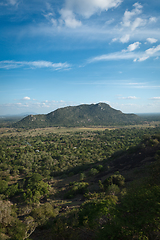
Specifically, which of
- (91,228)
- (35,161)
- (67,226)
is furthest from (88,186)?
(35,161)

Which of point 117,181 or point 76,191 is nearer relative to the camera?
point 117,181

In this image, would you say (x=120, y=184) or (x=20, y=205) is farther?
(x=20, y=205)

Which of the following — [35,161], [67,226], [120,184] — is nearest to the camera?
[67,226]

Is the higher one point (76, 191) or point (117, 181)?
point (117, 181)

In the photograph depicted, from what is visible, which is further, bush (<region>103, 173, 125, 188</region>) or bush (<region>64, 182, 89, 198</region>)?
bush (<region>64, 182, 89, 198</region>)

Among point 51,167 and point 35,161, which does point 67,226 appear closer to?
point 51,167

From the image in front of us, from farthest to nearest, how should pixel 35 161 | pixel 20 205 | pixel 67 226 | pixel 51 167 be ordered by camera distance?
pixel 35 161 → pixel 51 167 → pixel 20 205 → pixel 67 226

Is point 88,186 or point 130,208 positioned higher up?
point 130,208

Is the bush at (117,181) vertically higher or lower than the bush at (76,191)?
higher

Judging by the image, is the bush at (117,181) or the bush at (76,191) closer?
the bush at (117,181)

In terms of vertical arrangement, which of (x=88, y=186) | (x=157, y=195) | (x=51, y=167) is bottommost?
(x=51, y=167)

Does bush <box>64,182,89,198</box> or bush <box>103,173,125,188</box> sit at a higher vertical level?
bush <box>103,173,125,188</box>
